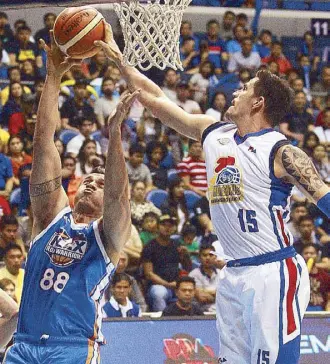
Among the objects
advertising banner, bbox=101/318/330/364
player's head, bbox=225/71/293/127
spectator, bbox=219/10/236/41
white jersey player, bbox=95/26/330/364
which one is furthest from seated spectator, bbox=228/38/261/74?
white jersey player, bbox=95/26/330/364

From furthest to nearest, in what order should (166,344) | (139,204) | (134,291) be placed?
(139,204) < (134,291) < (166,344)

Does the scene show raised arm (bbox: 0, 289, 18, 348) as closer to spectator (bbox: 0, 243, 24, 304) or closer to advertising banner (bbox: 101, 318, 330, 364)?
advertising banner (bbox: 101, 318, 330, 364)

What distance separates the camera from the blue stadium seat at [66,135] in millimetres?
11950

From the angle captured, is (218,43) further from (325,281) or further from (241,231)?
(241,231)

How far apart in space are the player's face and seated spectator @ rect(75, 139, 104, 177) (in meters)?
2.51

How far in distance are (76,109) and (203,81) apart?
2.55 m

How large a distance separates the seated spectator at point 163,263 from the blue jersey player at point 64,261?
461 centimetres

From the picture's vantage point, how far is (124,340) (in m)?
7.81

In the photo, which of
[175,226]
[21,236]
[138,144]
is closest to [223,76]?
[138,144]

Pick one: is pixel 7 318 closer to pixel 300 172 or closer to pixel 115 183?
pixel 115 183

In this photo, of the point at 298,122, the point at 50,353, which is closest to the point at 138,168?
the point at 298,122

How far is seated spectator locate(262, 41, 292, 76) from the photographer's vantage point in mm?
15555

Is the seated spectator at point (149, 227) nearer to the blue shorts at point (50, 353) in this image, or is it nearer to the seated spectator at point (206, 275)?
the seated spectator at point (206, 275)

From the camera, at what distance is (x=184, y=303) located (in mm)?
9328
